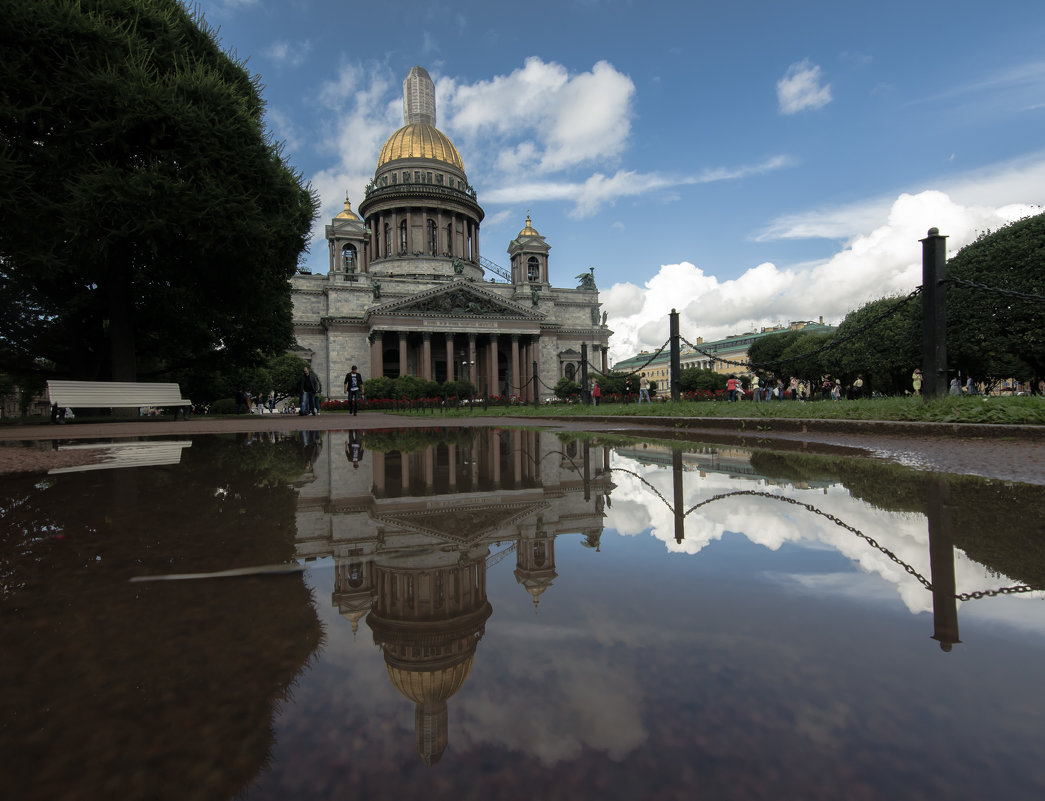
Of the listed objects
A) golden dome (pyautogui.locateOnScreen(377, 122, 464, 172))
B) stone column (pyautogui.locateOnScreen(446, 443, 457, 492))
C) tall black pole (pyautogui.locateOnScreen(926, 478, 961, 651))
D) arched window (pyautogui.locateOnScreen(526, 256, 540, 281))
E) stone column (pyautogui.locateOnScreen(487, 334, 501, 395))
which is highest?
golden dome (pyautogui.locateOnScreen(377, 122, 464, 172))

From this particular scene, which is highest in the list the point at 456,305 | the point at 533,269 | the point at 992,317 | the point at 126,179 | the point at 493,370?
the point at 533,269

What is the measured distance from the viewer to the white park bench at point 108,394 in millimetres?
11266

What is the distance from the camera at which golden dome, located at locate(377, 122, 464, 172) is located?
50094 mm

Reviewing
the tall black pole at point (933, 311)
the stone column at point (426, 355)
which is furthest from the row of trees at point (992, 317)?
the stone column at point (426, 355)

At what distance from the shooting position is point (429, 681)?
1.09m

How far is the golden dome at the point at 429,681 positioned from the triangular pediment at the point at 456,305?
3878 cm

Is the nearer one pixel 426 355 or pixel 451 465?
pixel 451 465

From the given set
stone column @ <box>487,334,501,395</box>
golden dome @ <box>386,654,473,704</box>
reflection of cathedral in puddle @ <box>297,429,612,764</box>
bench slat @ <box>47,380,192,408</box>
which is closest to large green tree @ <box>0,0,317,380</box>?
bench slat @ <box>47,380,192,408</box>

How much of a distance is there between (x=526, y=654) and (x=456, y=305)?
131ft

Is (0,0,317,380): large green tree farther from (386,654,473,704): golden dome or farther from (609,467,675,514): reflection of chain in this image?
(386,654,473,704): golden dome

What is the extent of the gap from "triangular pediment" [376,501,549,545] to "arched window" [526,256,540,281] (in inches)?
1919

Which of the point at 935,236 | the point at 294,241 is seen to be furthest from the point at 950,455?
the point at 294,241

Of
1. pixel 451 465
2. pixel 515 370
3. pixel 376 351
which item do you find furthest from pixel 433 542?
pixel 515 370

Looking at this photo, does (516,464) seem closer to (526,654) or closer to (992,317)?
(526,654)
